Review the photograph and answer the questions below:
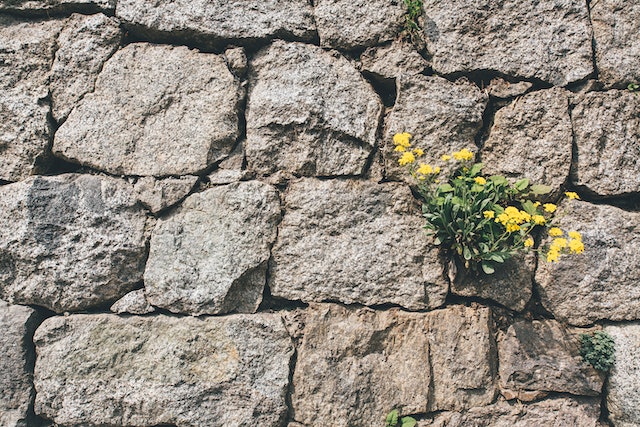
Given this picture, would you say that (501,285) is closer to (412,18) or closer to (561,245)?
(561,245)

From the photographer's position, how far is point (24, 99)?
2223 millimetres

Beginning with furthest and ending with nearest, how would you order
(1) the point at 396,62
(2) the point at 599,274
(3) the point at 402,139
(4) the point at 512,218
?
(1) the point at 396,62 < (2) the point at 599,274 < (3) the point at 402,139 < (4) the point at 512,218

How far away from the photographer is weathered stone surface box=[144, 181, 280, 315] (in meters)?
2.16

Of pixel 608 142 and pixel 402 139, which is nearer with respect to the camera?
pixel 402 139

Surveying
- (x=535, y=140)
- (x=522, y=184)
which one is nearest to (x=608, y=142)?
(x=535, y=140)

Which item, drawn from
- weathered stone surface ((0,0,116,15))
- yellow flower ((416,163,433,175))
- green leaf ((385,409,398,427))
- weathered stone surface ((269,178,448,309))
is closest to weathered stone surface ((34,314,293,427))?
weathered stone surface ((269,178,448,309))

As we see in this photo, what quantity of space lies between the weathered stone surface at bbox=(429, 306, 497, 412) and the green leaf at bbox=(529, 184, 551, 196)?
24.5 inches

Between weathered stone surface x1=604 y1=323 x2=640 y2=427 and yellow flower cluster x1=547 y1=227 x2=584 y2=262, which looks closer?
yellow flower cluster x1=547 y1=227 x2=584 y2=262

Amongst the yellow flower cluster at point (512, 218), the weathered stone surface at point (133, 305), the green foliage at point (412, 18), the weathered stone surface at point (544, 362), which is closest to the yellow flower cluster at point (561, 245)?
the yellow flower cluster at point (512, 218)

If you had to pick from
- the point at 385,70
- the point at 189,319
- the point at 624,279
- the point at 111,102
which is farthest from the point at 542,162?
the point at 111,102

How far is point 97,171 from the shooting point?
2240 millimetres

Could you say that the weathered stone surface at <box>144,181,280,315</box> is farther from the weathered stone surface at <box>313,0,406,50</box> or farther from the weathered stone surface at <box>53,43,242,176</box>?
the weathered stone surface at <box>313,0,406,50</box>

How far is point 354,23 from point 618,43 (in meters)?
1.30

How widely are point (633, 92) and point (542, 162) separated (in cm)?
58
